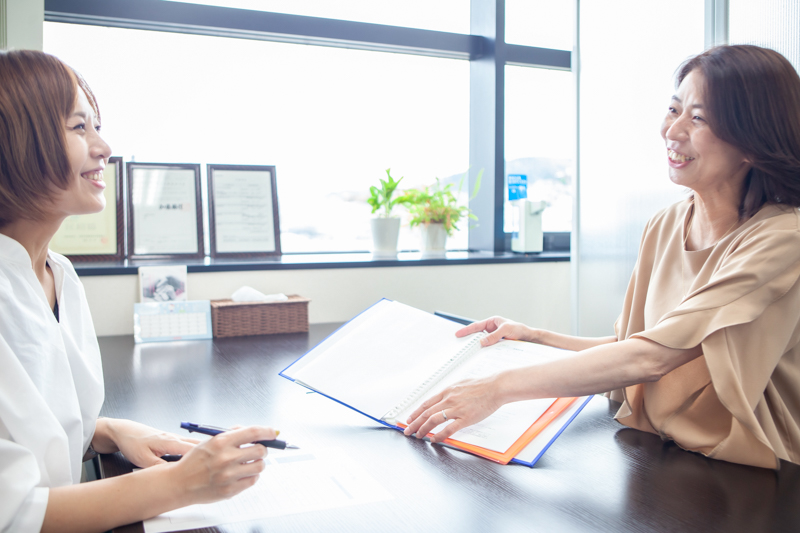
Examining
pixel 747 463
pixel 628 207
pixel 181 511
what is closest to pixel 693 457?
pixel 747 463

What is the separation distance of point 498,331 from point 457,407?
1.07ft

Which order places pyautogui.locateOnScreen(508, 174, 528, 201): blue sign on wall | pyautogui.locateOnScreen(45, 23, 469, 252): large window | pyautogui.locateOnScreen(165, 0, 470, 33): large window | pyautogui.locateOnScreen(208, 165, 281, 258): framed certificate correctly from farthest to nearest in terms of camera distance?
1. pyautogui.locateOnScreen(508, 174, 528, 201): blue sign on wall
2. pyautogui.locateOnScreen(165, 0, 470, 33): large window
3. pyautogui.locateOnScreen(45, 23, 469, 252): large window
4. pyautogui.locateOnScreen(208, 165, 281, 258): framed certificate

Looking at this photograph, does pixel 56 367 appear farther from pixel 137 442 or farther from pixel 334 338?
pixel 334 338

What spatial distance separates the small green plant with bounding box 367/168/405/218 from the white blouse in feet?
5.61

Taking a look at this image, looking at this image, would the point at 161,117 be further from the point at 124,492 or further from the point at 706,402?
the point at 706,402

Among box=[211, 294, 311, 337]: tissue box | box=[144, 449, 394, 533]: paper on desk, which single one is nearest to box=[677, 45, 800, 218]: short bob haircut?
box=[144, 449, 394, 533]: paper on desk

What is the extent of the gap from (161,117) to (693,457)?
2149 millimetres

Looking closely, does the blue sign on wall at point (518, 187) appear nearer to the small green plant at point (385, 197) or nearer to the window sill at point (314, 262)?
the window sill at point (314, 262)

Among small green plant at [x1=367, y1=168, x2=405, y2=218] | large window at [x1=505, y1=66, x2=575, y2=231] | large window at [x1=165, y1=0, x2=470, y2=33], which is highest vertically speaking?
large window at [x1=165, y1=0, x2=470, y2=33]

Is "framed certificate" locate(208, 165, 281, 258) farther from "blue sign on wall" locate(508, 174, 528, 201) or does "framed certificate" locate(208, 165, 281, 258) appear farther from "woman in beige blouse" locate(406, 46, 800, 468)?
"woman in beige blouse" locate(406, 46, 800, 468)

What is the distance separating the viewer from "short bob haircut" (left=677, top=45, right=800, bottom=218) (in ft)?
3.32

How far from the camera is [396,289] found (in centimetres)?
222

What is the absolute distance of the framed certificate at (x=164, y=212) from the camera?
6.66ft

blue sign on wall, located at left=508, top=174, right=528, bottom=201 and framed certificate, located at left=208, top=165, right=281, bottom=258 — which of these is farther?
blue sign on wall, located at left=508, top=174, right=528, bottom=201
